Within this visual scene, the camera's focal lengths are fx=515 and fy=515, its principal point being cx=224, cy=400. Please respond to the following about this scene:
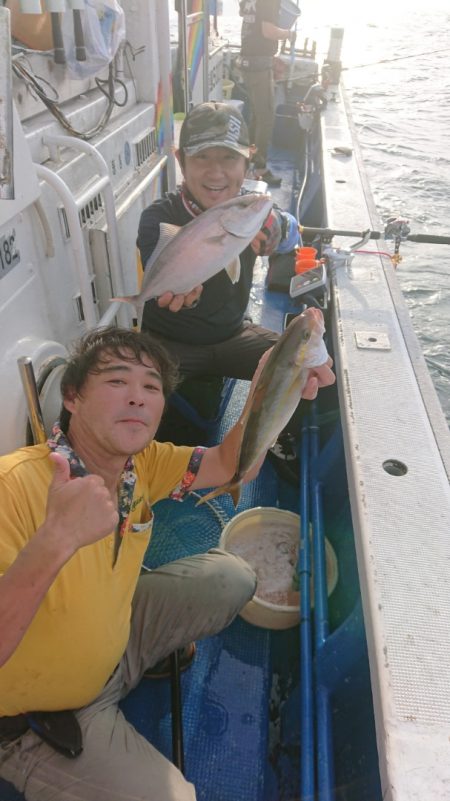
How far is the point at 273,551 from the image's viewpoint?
2787 mm

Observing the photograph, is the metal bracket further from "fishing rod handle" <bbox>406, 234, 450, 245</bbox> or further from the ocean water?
the ocean water

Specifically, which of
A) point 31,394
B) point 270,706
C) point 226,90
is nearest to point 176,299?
point 31,394

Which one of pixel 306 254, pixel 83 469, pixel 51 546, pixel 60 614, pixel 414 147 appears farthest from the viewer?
pixel 414 147

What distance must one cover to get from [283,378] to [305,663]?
4.00 ft

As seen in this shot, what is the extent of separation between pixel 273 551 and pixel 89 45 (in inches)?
114

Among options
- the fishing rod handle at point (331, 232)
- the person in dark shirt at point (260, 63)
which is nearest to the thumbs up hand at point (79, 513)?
the fishing rod handle at point (331, 232)

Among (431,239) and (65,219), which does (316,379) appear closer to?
(65,219)

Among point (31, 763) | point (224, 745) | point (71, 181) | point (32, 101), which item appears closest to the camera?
point (31, 763)

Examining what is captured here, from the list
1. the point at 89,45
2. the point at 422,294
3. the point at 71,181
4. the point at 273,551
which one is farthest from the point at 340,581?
the point at 422,294

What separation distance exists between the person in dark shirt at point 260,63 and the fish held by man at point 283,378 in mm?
6646

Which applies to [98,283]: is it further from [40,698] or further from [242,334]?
[40,698]

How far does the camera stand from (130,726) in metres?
1.81

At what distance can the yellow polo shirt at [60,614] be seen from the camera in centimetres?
150

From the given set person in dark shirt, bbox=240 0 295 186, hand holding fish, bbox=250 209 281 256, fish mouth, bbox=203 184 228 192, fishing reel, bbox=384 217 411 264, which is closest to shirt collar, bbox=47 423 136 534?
hand holding fish, bbox=250 209 281 256
